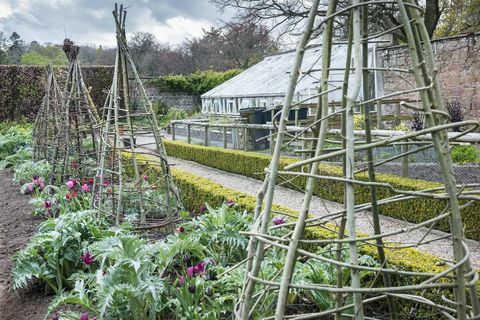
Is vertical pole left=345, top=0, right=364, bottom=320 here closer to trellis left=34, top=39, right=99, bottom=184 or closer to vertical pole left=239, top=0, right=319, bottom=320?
vertical pole left=239, top=0, right=319, bottom=320

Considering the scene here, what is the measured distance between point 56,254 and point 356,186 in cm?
404

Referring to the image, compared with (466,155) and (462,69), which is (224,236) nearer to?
(466,155)

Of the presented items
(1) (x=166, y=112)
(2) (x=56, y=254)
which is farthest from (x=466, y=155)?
(1) (x=166, y=112)

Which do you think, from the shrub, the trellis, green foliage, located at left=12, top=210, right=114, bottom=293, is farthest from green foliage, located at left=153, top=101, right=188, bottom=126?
green foliage, located at left=12, top=210, right=114, bottom=293

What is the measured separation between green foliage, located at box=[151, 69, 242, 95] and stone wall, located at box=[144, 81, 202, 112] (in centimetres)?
23

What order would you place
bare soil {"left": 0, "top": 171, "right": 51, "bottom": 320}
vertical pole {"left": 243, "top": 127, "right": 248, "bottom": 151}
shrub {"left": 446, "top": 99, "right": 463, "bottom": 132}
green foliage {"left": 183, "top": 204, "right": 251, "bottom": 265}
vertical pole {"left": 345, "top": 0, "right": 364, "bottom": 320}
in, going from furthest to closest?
vertical pole {"left": 243, "top": 127, "right": 248, "bottom": 151}, shrub {"left": 446, "top": 99, "right": 463, "bottom": 132}, green foliage {"left": 183, "top": 204, "right": 251, "bottom": 265}, bare soil {"left": 0, "top": 171, "right": 51, "bottom": 320}, vertical pole {"left": 345, "top": 0, "right": 364, "bottom": 320}

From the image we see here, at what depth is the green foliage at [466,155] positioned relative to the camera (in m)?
6.37

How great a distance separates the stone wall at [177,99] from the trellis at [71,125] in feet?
52.4

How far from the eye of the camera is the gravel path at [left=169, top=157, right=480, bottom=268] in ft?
15.4

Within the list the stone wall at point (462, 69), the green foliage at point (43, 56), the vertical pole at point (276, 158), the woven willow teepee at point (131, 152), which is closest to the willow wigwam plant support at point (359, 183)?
the vertical pole at point (276, 158)

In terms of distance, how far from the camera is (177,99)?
25969 mm

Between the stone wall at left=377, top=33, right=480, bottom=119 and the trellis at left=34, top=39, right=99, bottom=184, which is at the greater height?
the stone wall at left=377, top=33, right=480, bottom=119

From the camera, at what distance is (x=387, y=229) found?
5.64 meters

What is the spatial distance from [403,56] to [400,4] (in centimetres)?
1219
